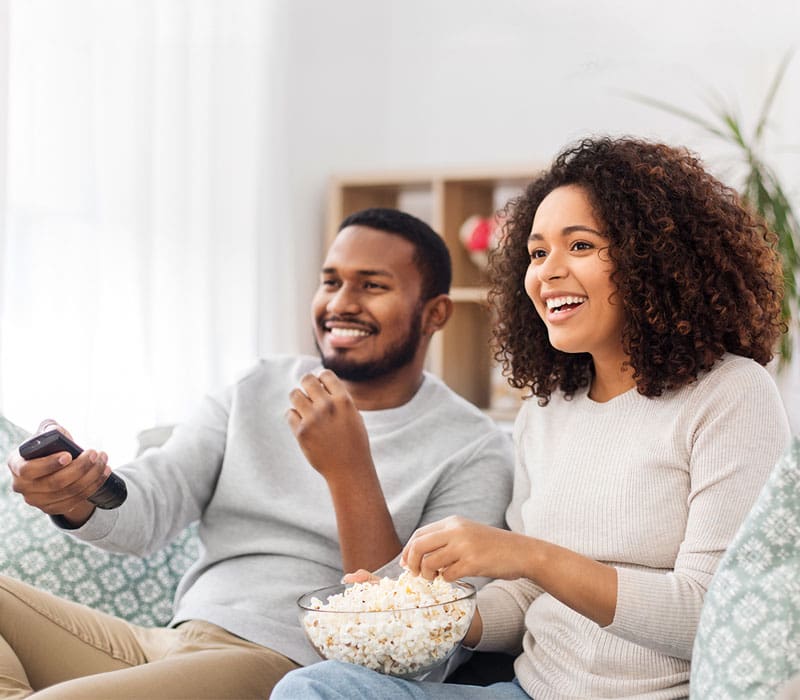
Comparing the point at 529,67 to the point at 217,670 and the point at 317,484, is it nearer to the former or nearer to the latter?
the point at 317,484

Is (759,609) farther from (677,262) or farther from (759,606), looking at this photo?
(677,262)

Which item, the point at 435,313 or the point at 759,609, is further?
→ the point at 435,313

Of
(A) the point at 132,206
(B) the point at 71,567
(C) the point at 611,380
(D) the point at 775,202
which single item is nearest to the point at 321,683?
(C) the point at 611,380

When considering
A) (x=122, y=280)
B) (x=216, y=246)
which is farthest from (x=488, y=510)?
(x=216, y=246)

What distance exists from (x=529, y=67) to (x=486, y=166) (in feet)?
1.30

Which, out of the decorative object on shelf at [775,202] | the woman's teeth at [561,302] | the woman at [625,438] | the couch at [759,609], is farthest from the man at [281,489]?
the decorative object on shelf at [775,202]

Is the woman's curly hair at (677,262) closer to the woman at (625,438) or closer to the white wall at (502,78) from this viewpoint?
the woman at (625,438)

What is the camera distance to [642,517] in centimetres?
125

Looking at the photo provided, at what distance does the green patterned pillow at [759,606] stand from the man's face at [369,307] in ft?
2.61

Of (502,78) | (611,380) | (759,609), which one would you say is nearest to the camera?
(759,609)

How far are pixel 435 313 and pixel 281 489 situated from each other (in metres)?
0.40

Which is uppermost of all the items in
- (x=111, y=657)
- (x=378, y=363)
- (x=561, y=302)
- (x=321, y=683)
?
(x=561, y=302)

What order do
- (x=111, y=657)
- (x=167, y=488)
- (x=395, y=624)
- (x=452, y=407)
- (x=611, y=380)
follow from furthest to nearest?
(x=452, y=407)
(x=167, y=488)
(x=111, y=657)
(x=611, y=380)
(x=395, y=624)

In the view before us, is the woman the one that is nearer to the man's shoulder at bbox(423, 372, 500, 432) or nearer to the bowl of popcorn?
the bowl of popcorn
